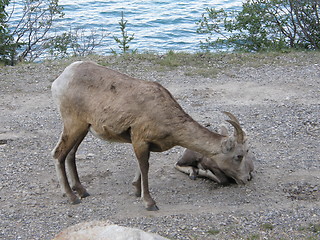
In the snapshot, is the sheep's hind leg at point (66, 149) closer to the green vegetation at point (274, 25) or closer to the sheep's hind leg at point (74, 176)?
the sheep's hind leg at point (74, 176)

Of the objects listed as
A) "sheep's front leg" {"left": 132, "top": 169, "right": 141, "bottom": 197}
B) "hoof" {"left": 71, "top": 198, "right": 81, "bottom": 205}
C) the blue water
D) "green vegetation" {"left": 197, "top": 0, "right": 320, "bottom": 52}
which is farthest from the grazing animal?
the blue water

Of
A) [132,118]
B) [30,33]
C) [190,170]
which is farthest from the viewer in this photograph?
[30,33]

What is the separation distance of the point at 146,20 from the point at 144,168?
1986cm

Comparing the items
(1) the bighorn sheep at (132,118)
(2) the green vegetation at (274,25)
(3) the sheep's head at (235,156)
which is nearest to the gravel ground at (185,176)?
(3) the sheep's head at (235,156)

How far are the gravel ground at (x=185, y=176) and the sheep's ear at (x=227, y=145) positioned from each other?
83cm

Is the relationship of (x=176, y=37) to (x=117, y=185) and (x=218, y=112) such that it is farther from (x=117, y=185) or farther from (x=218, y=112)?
(x=117, y=185)

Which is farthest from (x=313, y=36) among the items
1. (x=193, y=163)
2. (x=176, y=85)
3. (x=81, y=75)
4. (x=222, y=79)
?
(x=81, y=75)

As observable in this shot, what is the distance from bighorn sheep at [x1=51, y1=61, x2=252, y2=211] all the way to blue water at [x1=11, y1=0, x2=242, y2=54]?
41.6ft

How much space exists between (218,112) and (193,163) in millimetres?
2699

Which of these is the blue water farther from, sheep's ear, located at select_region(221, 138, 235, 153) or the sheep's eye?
sheep's ear, located at select_region(221, 138, 235, 153)

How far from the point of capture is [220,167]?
7387 mm

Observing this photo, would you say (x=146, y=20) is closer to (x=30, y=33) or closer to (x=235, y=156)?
(x=30, y=33)

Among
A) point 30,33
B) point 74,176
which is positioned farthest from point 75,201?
point 30,33

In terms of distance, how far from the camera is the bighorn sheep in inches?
277
